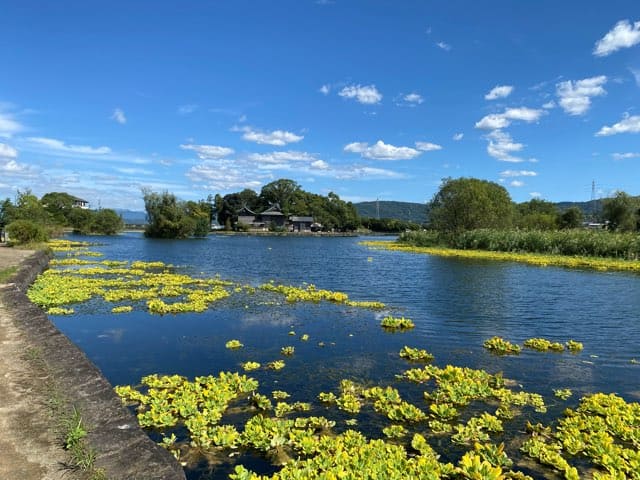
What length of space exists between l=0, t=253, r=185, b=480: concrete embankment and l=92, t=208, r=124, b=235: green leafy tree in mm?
92923

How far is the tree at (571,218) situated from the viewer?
95.4 meters

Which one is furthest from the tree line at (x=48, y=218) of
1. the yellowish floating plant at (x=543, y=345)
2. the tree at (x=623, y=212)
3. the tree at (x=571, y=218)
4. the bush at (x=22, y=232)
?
the tree at (x=571, y=218)

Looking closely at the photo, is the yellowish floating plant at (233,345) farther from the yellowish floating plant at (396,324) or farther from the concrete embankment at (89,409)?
the yellowish floating plant at (396,324)

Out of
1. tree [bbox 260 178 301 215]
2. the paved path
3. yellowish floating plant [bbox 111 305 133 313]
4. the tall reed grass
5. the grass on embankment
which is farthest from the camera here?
tree [bbox 260 178 301 215]

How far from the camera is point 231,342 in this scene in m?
12.7

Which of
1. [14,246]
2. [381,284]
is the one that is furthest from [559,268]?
[14,246]

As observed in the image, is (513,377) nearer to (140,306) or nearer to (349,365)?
(349,365)

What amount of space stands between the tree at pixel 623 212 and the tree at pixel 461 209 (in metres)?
21.3

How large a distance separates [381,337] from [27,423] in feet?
33.4

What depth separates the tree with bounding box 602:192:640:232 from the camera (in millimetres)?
71375

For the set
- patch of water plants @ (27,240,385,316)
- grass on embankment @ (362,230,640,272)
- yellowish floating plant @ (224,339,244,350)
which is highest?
grass on embankment @ (362,230,640,272)

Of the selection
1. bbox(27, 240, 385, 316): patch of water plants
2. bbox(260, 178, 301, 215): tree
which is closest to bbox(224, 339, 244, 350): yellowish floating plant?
bbox(27, 240, 385, 316): patch of water plants

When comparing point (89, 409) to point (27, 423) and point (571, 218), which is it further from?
point (571, 218)

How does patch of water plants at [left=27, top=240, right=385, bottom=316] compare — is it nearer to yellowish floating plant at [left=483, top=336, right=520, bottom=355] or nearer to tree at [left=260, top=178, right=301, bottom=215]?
yellowish floating plant at [left=483, top=336, right=520, bottom=355]
